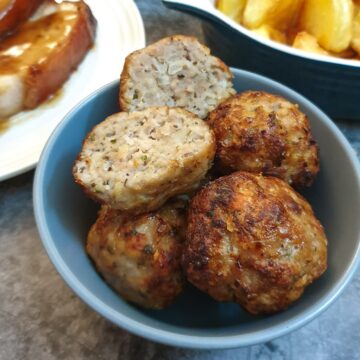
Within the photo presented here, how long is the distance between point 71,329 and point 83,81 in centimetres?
73

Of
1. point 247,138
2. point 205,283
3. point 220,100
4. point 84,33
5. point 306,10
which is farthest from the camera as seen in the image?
point 84,33

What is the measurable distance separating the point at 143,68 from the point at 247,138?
0.88ft

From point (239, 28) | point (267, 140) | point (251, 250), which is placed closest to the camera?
point (251, 250)

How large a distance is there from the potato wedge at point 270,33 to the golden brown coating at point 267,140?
0.35m

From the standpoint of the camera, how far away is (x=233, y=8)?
4.35ft

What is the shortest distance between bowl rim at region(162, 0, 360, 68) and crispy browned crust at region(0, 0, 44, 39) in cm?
47

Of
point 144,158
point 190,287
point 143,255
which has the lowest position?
point 190,287

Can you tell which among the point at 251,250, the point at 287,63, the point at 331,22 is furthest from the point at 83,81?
the point at 251,250

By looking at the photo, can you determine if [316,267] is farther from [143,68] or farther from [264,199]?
[143,68]

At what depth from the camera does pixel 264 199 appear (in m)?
0.83

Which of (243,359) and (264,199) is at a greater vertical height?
(264,199)

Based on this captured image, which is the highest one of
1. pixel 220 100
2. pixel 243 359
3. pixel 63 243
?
pixel 220 100

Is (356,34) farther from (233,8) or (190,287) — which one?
(190,287)

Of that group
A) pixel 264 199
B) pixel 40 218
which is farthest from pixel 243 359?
pixel 40 218
